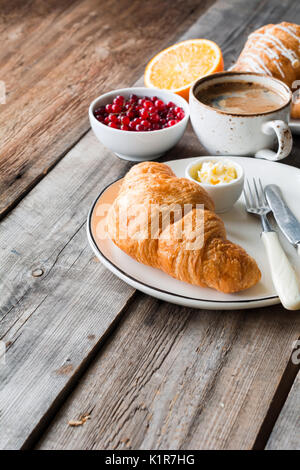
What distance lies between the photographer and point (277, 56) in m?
1.74

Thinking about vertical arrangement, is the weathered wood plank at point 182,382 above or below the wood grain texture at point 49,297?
below

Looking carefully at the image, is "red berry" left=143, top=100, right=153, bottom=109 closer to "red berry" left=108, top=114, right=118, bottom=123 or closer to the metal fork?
"red berry" left=108, top=114, right=118, bottom=123

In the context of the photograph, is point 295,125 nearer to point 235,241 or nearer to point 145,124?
point 145,124

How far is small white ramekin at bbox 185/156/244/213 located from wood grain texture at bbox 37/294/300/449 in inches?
11.2

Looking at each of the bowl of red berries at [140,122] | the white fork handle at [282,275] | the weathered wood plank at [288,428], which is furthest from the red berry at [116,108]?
the weathered wood plank at [288,428]

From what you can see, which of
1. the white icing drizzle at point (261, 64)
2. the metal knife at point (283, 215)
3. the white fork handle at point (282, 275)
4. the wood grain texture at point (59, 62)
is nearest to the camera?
the white fork handle at point (282, 275)

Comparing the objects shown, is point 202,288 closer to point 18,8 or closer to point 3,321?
point 3,321

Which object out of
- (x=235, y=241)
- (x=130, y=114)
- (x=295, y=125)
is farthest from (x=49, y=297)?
(x=295, y=125)

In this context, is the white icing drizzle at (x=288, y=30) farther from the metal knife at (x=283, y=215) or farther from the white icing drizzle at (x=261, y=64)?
the metal knife at (x=283, y=215)

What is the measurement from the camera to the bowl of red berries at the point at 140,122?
1473 millimetres

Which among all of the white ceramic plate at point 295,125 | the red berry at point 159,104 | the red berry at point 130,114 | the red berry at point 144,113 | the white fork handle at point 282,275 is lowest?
the white ceramic plate at point 295,125

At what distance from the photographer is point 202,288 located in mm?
1081

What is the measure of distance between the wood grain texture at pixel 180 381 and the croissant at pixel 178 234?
3.2 inches

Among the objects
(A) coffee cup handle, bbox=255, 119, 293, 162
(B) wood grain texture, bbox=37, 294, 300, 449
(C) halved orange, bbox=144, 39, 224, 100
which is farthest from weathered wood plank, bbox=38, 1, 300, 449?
(C) halved orange, bbox=144, 39, 224, 100
